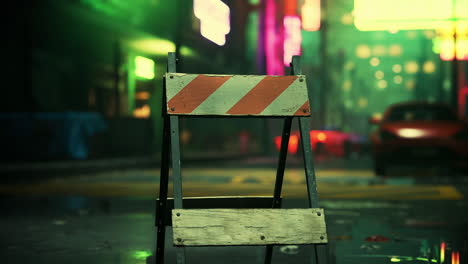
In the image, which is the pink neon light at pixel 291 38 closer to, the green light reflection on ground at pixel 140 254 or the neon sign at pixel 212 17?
the neon sign at pixel 212 17

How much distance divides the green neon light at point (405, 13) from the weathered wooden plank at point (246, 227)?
31.8 m

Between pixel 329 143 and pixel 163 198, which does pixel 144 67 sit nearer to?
pixel 329 143

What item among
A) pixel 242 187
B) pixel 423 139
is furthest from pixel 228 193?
pixel 423 139

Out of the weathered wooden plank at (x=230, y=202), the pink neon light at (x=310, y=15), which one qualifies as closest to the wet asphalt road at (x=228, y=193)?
the weathered wooden plank at (x=230, y=202)

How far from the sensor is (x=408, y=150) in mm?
16656

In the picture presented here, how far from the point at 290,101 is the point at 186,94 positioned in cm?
58

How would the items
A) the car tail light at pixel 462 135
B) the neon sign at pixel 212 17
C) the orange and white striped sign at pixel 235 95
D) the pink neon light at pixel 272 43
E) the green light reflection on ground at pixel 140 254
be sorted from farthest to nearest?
the pink neon light at pixel 272 43
the neon sign at pixel 212 17
the car tail light at pixel 462 135
the green light reflection on ground at pixel 140 254
the orange and white striped sign at pixel 235 95

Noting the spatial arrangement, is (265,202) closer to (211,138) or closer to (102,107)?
(102,107)

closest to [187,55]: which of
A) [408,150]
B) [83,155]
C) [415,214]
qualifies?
[83,155]

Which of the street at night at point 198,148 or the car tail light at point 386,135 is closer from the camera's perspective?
the street at night at point 198,148

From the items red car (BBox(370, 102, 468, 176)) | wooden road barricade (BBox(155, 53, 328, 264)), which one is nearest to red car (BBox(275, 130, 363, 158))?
red car (BBox(370, 102, 468, 176))

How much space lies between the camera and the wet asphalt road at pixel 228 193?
684 cm

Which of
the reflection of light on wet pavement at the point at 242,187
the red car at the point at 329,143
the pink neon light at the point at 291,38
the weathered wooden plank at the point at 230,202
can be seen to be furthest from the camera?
the pink neon light at the point at 291,38

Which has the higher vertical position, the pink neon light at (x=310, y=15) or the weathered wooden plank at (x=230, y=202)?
the pink neon light at (x=310, y=15)
